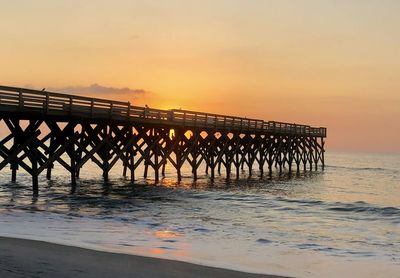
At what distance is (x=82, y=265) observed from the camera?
6312 mm

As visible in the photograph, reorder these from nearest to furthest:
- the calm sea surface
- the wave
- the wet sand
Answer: the wet sand < the calm sea surface < the wave

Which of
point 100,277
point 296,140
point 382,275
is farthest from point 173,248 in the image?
point 296,140

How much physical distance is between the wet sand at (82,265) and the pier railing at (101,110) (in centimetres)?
1101

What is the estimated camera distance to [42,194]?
18.7 metres

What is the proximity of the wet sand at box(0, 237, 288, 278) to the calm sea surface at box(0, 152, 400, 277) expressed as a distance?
2.02 feet

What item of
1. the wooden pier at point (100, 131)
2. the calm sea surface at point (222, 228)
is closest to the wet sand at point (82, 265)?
the calm sea surface at point (222, 228)

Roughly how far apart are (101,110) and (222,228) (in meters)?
11.9

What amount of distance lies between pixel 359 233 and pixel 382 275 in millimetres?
5066

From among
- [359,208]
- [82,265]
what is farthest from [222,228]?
[359,208]

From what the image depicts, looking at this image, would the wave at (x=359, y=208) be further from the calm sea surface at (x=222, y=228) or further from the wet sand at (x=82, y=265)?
the wet sand at (x=82, y=265)

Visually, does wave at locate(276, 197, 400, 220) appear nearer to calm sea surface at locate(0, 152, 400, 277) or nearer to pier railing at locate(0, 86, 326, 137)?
calm sea surface at locate(0, 152, 400, 277)

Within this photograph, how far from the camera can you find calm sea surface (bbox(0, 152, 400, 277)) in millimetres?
8023

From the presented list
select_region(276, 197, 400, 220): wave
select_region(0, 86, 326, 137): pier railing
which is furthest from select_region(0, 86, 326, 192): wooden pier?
select_region(276, 197, 400, 220): wave

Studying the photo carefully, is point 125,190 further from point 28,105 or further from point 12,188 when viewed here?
point 28,105
